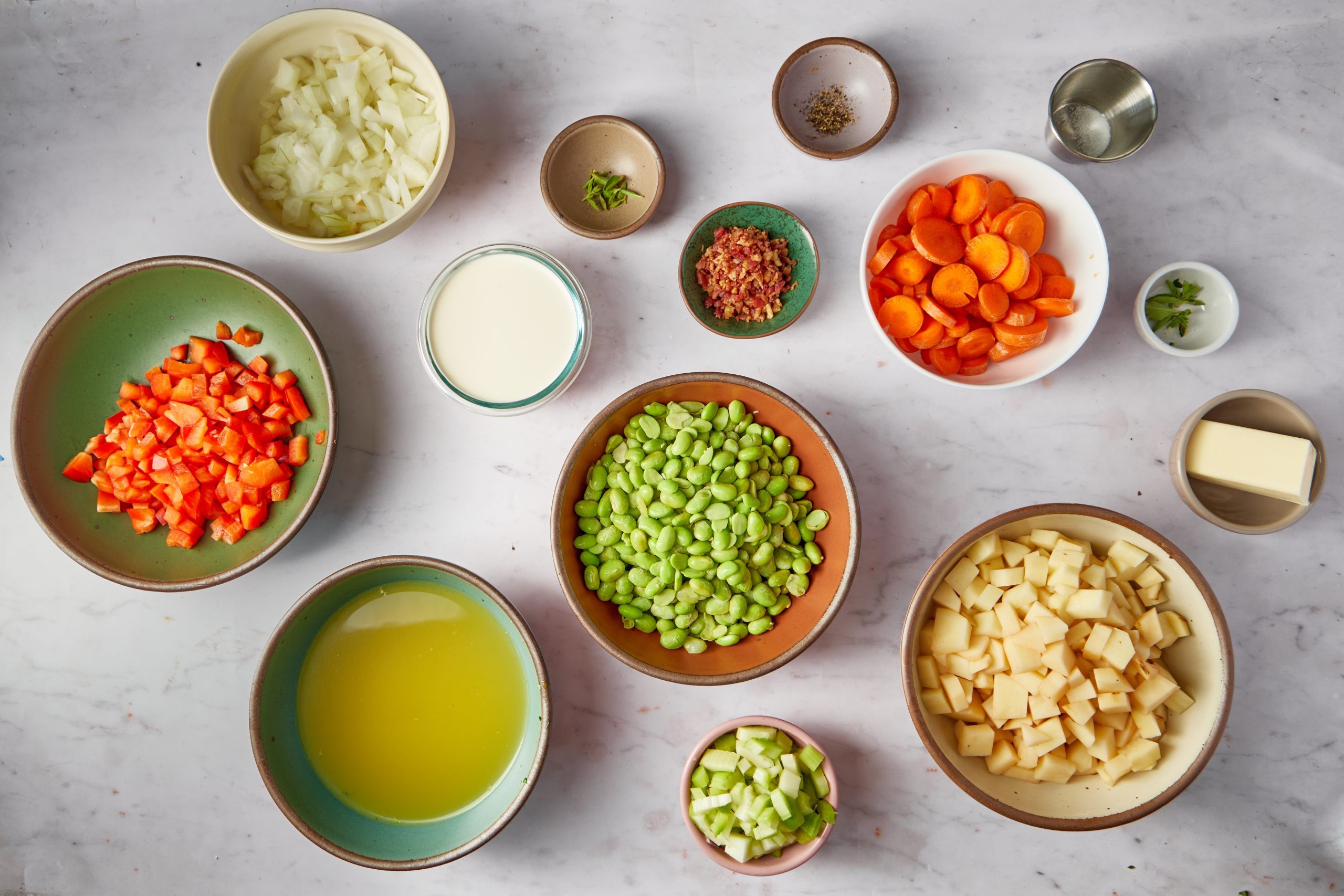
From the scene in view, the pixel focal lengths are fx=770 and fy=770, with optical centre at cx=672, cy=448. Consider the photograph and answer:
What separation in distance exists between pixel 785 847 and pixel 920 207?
5.16 ft

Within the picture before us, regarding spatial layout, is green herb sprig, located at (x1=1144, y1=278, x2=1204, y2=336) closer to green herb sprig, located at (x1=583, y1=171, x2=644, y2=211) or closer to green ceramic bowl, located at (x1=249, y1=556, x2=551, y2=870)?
green herb sprig, located at (x1=583, y1=171, x2=644, y2=211)

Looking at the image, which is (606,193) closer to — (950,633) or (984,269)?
(984,269)

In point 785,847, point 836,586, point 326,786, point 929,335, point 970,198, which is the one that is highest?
point 970,198

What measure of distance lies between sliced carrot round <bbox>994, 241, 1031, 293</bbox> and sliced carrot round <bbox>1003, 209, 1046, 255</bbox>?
13mm

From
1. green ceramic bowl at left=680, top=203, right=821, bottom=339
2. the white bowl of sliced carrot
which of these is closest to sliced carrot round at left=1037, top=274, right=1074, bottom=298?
the white bowl of sliced carrot

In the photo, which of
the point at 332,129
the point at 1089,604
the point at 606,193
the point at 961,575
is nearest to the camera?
the point at 1089,604

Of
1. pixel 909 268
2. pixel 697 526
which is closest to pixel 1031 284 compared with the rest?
pixel 909 268

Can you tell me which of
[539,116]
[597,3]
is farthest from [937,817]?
[597,3]

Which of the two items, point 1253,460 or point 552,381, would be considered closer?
point 1253,460

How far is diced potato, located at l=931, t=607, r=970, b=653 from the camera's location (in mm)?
1759

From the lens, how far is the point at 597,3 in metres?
2.06

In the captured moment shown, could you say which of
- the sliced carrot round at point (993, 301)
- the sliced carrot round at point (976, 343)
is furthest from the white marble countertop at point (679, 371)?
the sliced carrot round at point (993, 301)

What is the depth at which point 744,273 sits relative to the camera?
1.88 meters

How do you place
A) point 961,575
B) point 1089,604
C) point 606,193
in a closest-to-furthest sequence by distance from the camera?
point 1089,604 < point 961,575 < point 606,193
